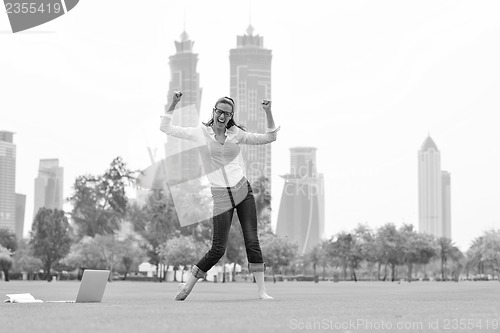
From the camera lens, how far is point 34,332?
6.45 m

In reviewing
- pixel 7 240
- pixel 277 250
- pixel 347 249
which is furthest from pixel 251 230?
pixel 7 240

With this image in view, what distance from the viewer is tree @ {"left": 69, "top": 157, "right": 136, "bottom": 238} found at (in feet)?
275

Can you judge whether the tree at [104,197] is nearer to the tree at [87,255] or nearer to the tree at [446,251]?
the tree at [87,255]

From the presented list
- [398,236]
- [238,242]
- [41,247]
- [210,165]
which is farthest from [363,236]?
[210,165]

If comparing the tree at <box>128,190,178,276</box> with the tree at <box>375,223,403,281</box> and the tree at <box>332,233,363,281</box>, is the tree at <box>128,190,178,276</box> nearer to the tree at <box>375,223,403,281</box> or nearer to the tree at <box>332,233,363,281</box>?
the tree at <box>332,233,363,281</box>

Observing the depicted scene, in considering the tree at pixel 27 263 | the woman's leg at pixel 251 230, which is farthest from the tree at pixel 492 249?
the woman's leg at pixel 251 230

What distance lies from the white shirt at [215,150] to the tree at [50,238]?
87.3m

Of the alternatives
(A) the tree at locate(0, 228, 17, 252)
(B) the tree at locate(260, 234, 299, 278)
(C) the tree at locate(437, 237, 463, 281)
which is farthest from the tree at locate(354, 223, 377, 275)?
(A) the tree at locate(0, 228, 17, 252)

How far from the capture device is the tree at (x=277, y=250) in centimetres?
10062

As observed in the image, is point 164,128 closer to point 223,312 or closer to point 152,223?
point 223,312

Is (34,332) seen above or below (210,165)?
below

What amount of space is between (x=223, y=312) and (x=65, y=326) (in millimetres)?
2226

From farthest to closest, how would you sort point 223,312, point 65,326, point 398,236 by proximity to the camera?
point 398,236, point 223,312, point 65,326

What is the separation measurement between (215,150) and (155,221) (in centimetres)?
8420
